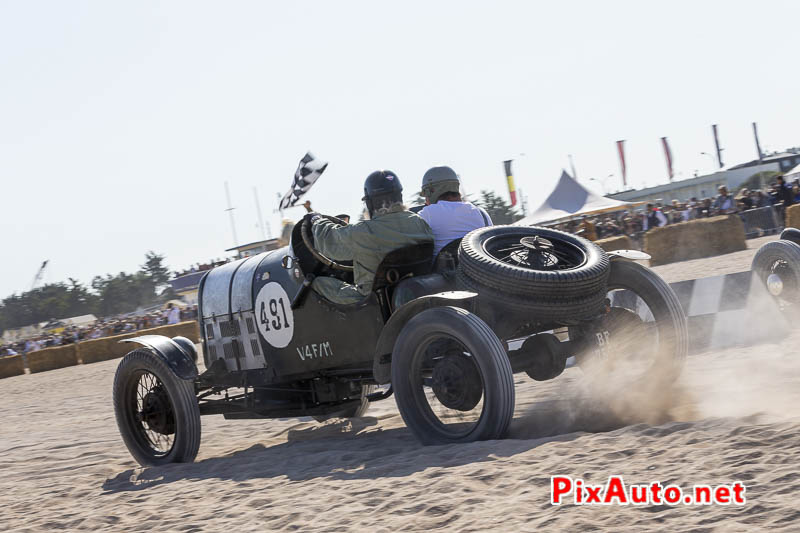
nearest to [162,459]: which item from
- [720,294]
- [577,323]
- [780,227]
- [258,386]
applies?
[258,386]

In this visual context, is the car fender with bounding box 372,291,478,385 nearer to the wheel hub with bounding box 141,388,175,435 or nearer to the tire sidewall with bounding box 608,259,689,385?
the tire sidewall with bounding box 608,259,689,385

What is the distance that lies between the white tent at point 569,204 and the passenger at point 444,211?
28.2 meters

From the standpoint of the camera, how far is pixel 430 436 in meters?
5.13

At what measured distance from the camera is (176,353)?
668 cm

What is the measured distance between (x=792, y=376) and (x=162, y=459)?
4751 mm

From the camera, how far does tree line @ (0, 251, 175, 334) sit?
354ft

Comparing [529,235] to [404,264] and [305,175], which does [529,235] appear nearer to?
[404,264]

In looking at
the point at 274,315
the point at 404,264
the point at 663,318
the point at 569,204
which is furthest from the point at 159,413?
the point at 569,204

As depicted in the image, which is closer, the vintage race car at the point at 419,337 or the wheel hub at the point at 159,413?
the vintage race car at the point at 419,337

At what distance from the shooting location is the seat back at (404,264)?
552 cm

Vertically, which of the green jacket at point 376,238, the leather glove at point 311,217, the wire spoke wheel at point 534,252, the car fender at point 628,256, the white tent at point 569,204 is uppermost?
the white tent at point 569,204

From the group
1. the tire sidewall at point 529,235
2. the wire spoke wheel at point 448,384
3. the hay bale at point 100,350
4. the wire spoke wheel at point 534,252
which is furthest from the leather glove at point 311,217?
the hay bale at point 100,350

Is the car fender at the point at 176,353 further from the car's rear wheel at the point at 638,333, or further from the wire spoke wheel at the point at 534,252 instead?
the car's rear wheel at the point at 638,333

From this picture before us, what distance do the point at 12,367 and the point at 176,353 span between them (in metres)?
24.4
